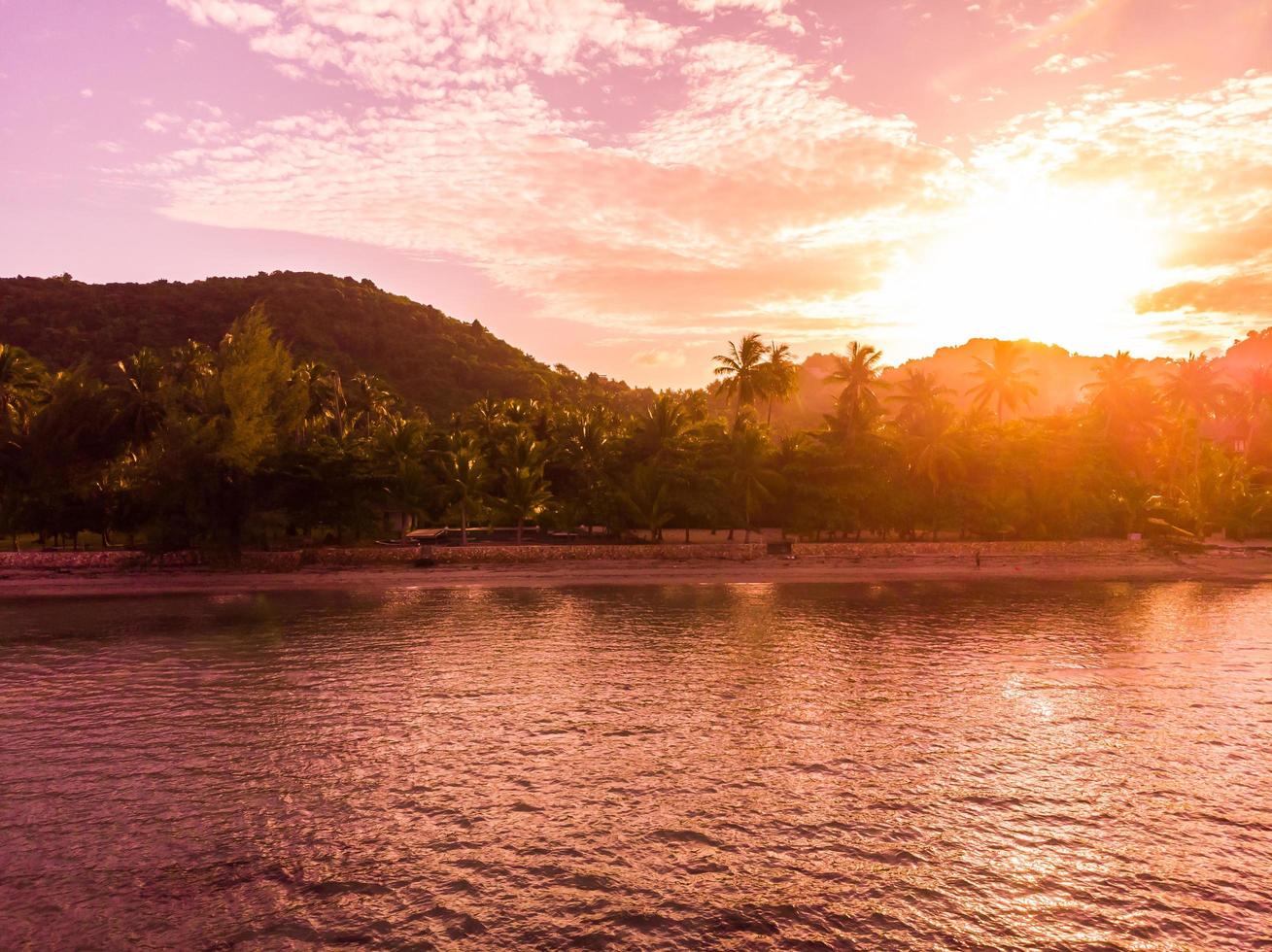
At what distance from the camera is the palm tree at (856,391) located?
60.3 m

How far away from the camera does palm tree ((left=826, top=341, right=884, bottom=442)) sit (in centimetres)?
6028

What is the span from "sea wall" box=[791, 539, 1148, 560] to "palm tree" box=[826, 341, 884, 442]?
9.21 m

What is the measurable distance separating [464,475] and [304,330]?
72559 mm

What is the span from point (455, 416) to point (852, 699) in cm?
5575

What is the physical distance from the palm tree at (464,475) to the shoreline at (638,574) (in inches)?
180

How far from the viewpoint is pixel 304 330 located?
363 feet

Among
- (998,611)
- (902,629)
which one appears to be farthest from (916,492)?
(902,629)

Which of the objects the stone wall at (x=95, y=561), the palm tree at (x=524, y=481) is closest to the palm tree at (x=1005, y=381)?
the palm tree at (x=524, y=481)

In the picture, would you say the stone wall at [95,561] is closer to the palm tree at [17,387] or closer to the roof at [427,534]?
the palm tree at [17,387]

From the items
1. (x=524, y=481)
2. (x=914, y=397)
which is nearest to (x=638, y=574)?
(x=524, y=481)

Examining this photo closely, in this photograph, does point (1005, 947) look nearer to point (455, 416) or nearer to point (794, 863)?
point (794, 863)

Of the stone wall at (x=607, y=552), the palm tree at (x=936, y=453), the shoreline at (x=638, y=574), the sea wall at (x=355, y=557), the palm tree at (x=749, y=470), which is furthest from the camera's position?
the palm tree at (x=936, y=453)

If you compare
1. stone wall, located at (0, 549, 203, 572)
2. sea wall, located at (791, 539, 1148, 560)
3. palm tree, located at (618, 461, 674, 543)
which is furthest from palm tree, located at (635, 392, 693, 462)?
stone wall, located at (0, 549, 203, 572)

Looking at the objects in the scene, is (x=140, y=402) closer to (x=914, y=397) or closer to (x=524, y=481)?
(x=524, y=481)
